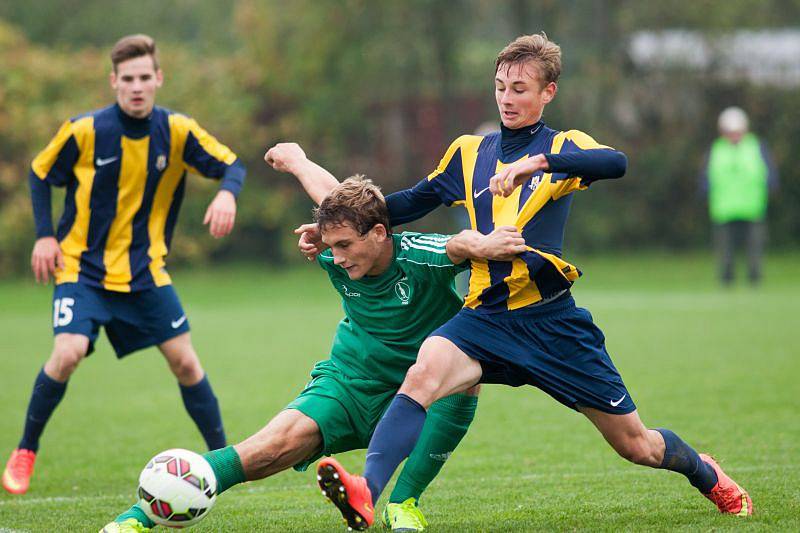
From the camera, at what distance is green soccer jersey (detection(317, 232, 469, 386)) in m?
4.64

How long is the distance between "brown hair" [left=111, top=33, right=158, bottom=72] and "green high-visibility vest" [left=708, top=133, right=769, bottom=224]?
12.2 meters

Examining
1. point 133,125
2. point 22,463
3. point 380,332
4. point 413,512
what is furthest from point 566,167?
point 22,463

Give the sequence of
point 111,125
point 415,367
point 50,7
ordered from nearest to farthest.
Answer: point 415,367
point 111,125
point 50,7

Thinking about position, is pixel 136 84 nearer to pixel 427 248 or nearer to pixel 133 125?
pixel 133 125

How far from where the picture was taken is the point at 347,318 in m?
4.83

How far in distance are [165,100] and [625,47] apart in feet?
28.4

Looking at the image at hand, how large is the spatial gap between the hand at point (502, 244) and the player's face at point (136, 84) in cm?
262

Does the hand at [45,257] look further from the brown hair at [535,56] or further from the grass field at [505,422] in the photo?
the brown hair at [535,56]

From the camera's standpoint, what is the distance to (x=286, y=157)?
5.14m

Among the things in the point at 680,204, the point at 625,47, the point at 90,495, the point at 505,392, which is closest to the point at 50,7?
the point at 625,47

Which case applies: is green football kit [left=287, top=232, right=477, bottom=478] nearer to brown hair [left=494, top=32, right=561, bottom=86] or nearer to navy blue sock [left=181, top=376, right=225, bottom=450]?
brown hair [left=494, top=32, right=561, bottom=86]

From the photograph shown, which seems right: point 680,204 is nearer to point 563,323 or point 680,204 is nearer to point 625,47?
point 625,47

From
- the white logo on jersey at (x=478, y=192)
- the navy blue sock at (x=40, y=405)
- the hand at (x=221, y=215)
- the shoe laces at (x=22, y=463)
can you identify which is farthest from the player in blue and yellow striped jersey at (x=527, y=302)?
the shoe laces at (x=22, y=463)

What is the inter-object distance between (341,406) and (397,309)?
452 mm
